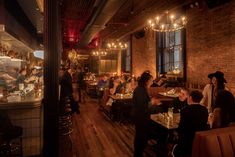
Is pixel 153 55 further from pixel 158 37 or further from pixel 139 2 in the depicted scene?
pixel 139 2

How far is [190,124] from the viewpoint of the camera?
2.86 metres

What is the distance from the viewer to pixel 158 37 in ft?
35.3

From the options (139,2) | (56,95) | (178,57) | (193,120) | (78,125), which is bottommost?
(78,125)

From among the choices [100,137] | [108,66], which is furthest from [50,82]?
[108,66]

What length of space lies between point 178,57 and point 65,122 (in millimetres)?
5675

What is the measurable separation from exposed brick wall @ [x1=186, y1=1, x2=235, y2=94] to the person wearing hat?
157 cm

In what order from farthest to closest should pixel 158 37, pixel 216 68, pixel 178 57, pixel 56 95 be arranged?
pixel 158 37, pixel 178 57, pixel 216 68, pixel 56 95

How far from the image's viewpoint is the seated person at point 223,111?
325 centimetres

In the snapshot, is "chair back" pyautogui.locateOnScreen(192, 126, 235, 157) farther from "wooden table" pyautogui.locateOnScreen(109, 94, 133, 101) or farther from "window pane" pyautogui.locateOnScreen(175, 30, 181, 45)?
"window pane" pyautogui.locateOnScreen(175, 30, 181, 45)

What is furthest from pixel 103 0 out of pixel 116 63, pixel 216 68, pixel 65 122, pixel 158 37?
pixel 116 63

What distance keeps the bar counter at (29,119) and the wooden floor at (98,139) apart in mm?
596

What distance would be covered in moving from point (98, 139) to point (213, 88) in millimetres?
2925

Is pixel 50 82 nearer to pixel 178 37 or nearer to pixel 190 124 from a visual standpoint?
pixel 190 124

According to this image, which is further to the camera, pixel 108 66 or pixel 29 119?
pixel 108 66
